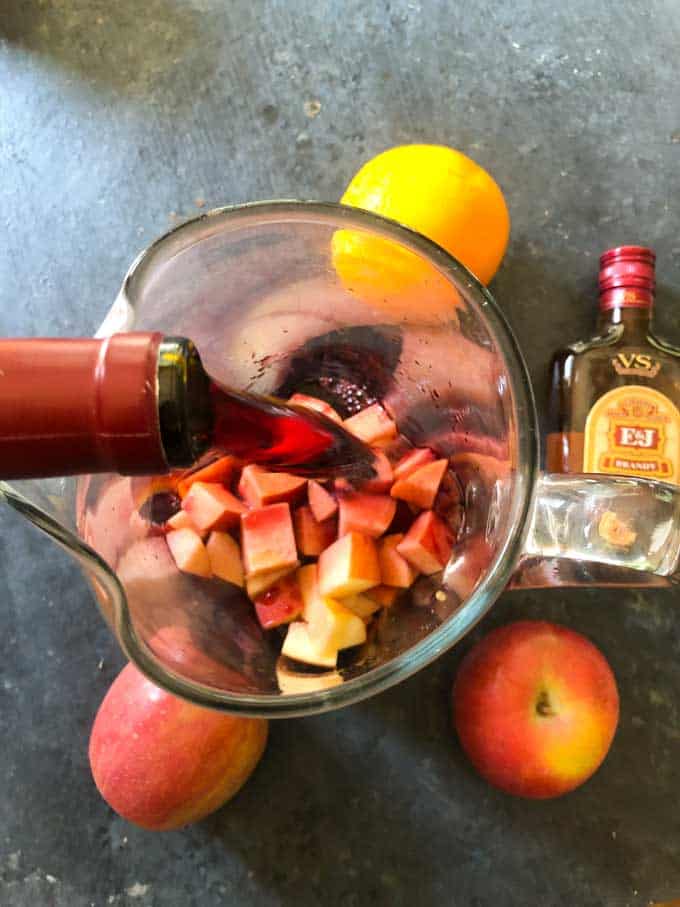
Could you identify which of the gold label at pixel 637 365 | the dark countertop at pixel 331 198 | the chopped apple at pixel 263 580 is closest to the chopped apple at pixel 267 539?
the chopped apple at pixel 263 580

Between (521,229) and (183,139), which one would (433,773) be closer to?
(521,229)

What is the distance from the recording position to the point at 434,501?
2.10 ft

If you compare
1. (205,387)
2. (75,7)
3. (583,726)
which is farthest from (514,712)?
(75,7)

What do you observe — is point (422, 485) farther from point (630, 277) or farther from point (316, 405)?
point (630, 277)

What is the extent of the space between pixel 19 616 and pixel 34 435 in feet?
1.81

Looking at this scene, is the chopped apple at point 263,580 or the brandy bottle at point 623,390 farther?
the brandy bottle at point 623,390

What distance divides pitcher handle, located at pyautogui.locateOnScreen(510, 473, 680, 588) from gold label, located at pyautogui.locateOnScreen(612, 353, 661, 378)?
0.24m

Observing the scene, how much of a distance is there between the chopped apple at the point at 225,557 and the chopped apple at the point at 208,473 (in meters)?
0.05

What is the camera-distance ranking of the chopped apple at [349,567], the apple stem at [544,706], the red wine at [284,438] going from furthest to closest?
the apple stem at [544,706] < the chopped apple at [349,567] < the red wine at [284,438]

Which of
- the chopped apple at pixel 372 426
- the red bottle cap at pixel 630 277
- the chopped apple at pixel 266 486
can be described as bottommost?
the chopped apple at pixel 266 486

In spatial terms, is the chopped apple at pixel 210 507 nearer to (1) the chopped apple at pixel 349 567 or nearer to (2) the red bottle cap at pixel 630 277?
(1) the chopped apple at pixel 349 567

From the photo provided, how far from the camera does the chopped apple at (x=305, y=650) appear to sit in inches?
24.0

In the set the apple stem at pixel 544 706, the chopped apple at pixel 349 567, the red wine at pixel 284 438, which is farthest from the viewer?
the apple stem at pixel 544 706

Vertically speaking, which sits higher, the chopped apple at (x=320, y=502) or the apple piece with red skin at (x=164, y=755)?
the chopped apple at (x=320, y=502)
